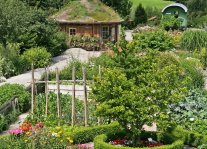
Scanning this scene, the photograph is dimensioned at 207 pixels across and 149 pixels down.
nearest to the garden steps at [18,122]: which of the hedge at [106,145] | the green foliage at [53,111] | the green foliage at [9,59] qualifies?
the green foliage at [53,111]

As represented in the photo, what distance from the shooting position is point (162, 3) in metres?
83.6

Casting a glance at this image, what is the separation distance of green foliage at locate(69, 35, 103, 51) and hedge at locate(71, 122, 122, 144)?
21.1m

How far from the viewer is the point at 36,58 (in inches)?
1292

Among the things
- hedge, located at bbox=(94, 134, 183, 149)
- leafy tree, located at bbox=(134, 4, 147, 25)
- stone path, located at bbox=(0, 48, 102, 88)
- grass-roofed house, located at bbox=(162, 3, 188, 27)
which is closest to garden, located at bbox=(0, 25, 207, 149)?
hedge, located at bbox=(94, 134, 183, 149)

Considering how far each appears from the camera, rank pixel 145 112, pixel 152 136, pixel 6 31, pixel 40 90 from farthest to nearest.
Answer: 1. pixel 6 31
2. pixel 40 90
3. pixel 152 136
4. pixel 145 112

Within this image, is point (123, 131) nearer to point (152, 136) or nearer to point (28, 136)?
point (152, 136)

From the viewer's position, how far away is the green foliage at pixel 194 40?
128 feet

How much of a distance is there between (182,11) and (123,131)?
127 feet

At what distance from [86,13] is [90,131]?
23003 millimetres

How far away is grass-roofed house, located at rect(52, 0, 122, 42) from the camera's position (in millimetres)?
41969

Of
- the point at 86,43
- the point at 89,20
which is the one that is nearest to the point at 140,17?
the point at 89,20

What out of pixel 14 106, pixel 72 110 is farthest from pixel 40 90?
pixel 72 110

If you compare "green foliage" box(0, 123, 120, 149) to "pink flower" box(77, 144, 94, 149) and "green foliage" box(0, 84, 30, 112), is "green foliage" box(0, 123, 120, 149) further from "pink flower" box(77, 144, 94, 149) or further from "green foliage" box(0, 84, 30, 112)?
"green foliage" box(0, 84, 30, 112)

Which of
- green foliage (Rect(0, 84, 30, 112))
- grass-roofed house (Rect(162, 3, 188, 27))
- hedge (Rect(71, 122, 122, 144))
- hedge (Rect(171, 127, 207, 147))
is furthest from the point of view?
grass-roofed house (Rect(162, 3, 188, 27))
